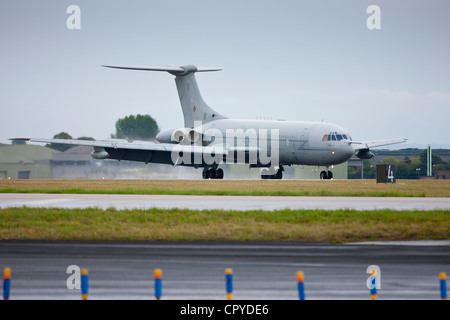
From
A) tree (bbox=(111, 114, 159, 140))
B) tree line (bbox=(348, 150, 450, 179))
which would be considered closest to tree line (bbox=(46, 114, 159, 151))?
tree (bbox=(111, 114, 159, 140))

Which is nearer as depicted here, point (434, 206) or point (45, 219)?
point (45, 219)

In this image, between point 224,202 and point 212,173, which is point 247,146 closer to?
point 212,173

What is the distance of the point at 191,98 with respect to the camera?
256 feet

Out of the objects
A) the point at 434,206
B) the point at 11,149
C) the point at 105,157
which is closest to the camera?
the point at 434,206

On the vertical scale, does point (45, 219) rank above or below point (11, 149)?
below

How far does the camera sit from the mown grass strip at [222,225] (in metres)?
26.2

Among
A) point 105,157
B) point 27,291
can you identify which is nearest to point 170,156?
point 105,157

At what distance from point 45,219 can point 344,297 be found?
17.4 meters

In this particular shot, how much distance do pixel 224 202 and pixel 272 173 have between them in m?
35.0

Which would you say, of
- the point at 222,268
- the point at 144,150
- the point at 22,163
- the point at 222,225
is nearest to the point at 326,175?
the point at 144,150

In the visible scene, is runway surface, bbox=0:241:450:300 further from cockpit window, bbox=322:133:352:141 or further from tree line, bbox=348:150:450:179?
tree line, bbox=348:150:450:179
